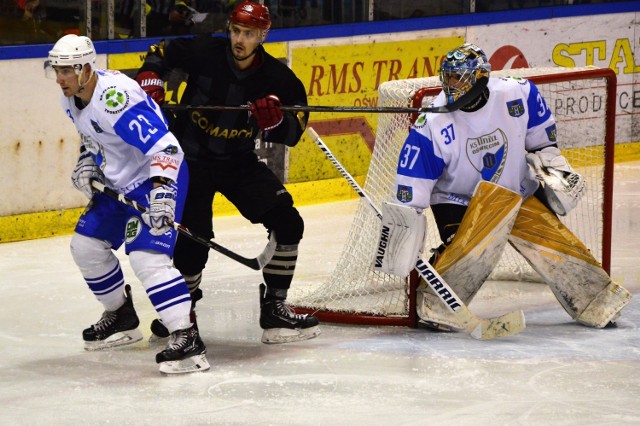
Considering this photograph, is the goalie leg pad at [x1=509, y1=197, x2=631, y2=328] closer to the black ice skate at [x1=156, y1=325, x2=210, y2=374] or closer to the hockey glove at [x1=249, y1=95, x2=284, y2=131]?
the hockey glove at [x1=249, y1=95, x2=284, y2=131]

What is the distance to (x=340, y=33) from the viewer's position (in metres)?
7.54

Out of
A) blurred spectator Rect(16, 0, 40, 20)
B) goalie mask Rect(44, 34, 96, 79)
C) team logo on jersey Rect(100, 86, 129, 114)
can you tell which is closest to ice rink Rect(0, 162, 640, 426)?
team logo on jersey Rect(100, 86, 129, 114)

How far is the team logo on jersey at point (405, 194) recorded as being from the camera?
4605mm

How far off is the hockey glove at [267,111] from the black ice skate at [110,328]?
77 centimetres

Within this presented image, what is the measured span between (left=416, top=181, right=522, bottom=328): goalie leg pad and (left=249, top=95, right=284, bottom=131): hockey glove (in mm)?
720

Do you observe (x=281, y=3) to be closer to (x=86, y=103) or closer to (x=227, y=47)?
(x=227, y=47)

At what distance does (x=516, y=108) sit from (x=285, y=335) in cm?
110

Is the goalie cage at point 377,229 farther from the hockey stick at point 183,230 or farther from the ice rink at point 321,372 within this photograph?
the hockey stick at point 183,230

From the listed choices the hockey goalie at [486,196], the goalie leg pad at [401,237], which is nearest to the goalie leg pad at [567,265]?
the hockey goalie at [486,196]

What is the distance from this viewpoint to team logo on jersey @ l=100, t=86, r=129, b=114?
A: 4.17 m

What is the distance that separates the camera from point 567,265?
483 centimetres

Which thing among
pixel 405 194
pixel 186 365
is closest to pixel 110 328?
pixel 186 365

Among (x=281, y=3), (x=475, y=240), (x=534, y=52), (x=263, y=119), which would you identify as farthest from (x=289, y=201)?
(x=534, y=52)

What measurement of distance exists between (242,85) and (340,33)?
2.99m
